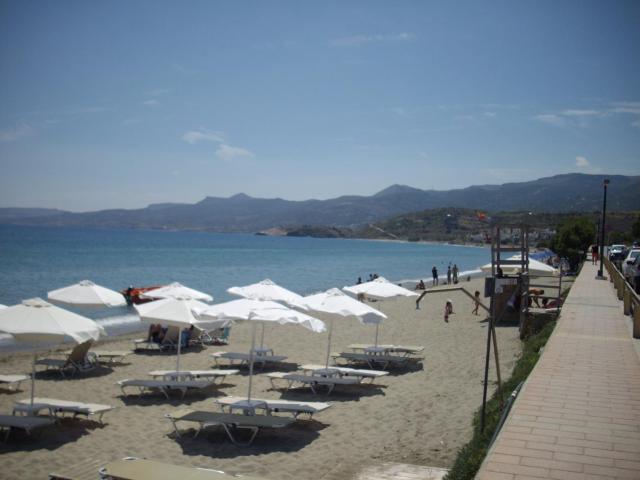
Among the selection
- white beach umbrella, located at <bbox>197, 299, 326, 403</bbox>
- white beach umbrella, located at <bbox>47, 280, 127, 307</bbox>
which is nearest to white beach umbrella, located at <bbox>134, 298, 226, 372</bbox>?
white beach umbrella, located at <bbox>197, 299, 326, 403</bbox>

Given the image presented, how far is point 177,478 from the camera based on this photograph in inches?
217

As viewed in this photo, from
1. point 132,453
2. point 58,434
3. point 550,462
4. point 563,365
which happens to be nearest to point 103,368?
point 58,434

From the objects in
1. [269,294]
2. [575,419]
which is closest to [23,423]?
[269,294]

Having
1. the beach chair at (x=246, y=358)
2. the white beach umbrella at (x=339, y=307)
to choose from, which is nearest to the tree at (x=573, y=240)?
the beach chair at (x=246, y=358)

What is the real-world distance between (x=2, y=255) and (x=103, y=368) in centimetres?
6237

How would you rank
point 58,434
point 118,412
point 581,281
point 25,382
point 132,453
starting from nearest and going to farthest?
point 132,453
point 58,434
point 118,412
point 25,382
point 581,281

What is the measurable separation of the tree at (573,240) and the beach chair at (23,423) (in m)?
43.0

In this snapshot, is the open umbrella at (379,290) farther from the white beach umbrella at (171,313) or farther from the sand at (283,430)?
the white beach umbrella at (171,313)

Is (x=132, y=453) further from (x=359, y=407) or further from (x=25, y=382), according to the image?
(x=25, y=382)

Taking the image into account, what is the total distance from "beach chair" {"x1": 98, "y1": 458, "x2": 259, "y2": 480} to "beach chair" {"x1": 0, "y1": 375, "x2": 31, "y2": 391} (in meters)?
5.82

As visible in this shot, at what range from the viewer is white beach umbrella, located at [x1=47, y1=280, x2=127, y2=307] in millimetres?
12930

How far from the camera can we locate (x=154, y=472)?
5715 mm

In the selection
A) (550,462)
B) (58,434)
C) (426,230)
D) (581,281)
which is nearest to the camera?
(550,462)

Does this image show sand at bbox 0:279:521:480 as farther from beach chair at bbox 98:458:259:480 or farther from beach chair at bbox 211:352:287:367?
beach chair at bbox 98:458:259:480
